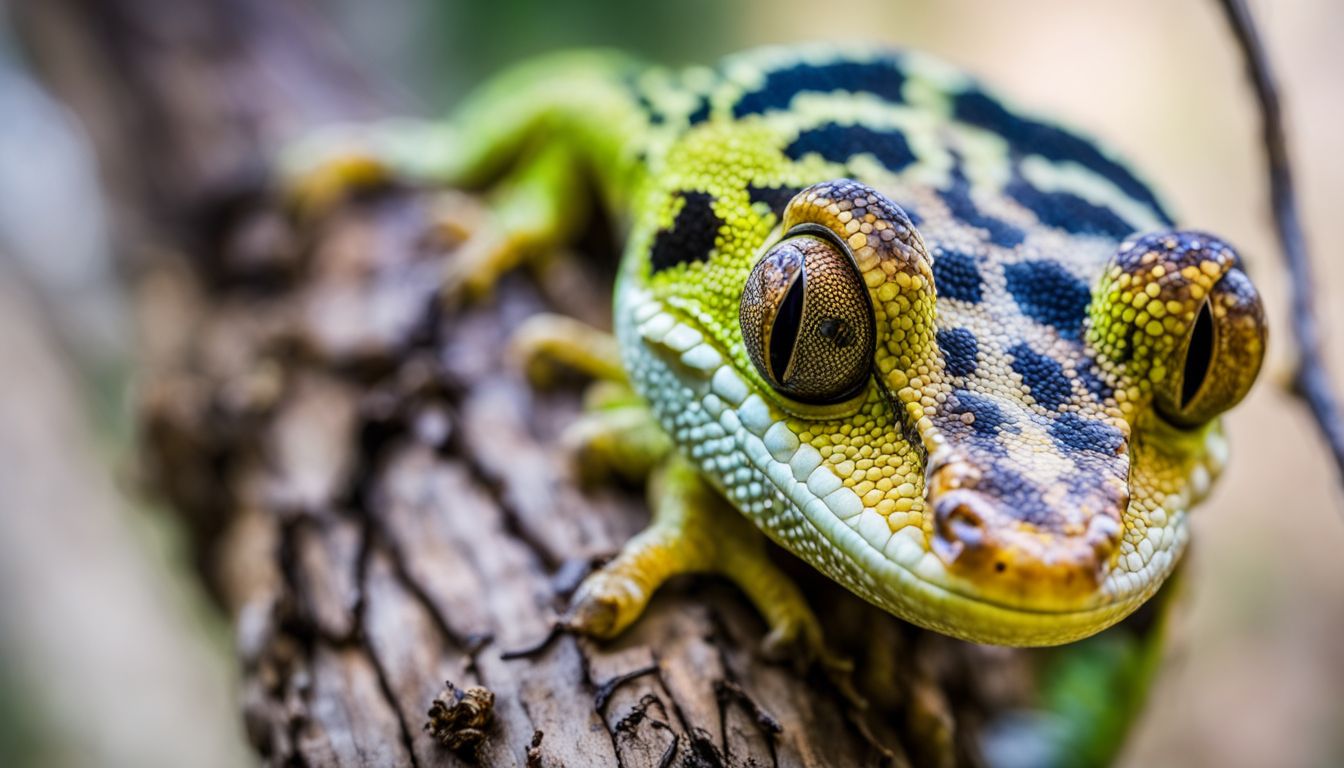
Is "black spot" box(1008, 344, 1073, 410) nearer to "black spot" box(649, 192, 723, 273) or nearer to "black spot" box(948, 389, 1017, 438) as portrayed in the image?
"black spot" box(948, 389, 1017, 438)

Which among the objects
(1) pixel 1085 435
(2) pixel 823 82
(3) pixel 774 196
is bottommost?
(1) pixel 1085 435

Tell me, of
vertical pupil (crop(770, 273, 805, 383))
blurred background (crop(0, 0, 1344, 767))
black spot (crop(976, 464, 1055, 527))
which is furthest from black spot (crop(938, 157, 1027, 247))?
blurred background (crop(0, 0, 1344, 767))

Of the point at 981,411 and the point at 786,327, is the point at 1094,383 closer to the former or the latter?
the point at 981,411

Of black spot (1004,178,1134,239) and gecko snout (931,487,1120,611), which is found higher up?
black spot (1004,178,1134,239)

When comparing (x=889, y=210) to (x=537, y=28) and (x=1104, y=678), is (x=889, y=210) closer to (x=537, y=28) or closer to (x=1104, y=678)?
(x=1104, y=678)

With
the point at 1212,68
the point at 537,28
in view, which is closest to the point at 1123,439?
the point at 1212,68

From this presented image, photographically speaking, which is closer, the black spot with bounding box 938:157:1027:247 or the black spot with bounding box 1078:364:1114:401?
the black spot with bounding box 1078:364:1114:401

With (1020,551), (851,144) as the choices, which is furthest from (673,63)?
(1020,551)
